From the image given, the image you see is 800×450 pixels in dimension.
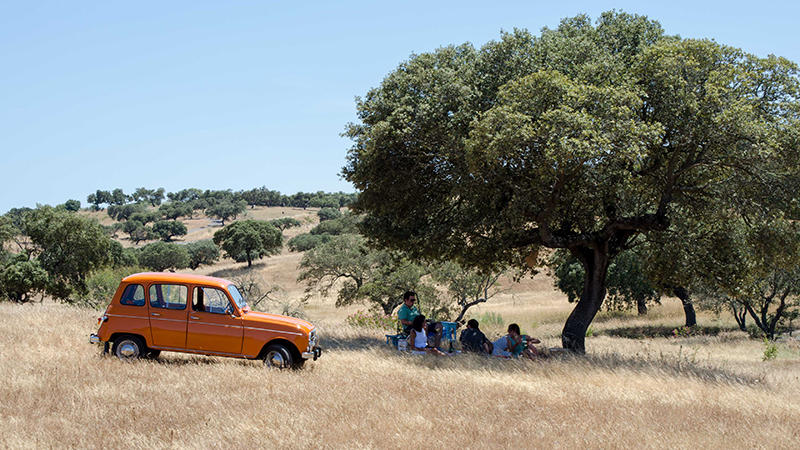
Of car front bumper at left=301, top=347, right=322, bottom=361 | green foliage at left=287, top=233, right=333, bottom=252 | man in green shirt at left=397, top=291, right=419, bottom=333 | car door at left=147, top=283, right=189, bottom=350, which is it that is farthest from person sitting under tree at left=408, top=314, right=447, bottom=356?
green foliage at left=287, top=233, right=333, bottom=252

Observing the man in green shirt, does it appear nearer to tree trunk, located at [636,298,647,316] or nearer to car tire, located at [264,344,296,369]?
car tire, located at [264,344,296,369]

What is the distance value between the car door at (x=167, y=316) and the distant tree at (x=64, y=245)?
116 feet

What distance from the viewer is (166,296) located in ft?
39.7

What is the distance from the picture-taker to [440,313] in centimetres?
3428

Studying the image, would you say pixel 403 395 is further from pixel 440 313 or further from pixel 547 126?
pixel 440 313

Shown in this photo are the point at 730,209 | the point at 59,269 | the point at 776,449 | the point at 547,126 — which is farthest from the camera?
the point at 59,269

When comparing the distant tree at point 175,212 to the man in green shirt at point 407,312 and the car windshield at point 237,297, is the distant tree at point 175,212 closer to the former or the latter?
the man in green shirt at point 407,312

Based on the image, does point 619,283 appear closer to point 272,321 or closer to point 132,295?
point 272,321

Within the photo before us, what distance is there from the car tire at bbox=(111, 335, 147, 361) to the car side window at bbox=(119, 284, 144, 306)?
0.67 metres

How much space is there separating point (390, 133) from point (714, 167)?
9.05m

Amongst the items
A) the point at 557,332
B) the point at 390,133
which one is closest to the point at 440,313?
the point at 557,332

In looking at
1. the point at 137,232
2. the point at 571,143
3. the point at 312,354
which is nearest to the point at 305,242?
the point at 137,232

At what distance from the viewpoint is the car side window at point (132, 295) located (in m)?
12.1

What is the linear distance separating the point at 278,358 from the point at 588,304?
35.6 feet
